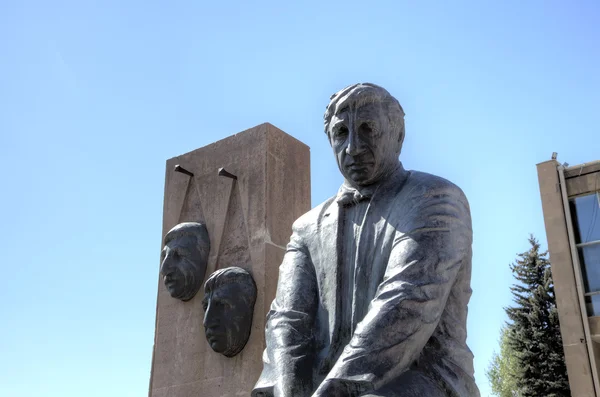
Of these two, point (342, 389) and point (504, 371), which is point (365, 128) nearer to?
point (342, 389)

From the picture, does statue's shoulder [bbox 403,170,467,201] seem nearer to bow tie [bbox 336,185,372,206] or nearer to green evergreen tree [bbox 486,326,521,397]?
bow tie [bbox 336,185,372,206]

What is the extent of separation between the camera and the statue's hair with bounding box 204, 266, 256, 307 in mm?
5855

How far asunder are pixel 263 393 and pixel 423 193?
1335 mm

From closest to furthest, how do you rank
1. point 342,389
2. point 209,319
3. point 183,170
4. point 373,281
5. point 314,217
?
point 342,389, point 373,281, point 314,217, point 209,319, point 183,170

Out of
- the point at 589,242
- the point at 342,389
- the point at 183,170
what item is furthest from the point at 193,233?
the point at 589,242

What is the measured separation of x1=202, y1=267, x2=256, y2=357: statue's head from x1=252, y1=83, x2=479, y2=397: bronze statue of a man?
161 centimetres

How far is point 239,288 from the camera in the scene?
5867 millimetres

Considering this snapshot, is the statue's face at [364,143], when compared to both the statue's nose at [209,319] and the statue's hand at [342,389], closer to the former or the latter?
the statue's hand at [342,389]

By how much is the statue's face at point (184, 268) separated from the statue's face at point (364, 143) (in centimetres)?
264

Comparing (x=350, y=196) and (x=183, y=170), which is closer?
(x=350, y=196)

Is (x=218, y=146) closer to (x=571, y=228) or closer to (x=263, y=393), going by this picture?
(x=263, y=393)

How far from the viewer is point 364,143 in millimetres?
4047

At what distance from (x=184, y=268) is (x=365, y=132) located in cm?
287

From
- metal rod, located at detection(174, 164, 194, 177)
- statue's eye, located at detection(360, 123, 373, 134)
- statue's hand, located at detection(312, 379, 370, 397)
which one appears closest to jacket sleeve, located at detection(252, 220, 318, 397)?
statue's hand, located at detection(312, 379, 370, 397)
